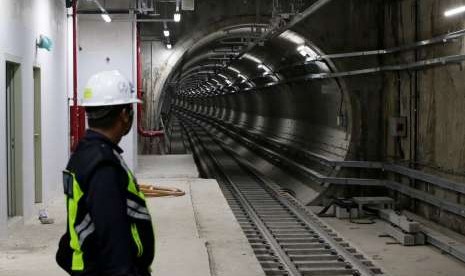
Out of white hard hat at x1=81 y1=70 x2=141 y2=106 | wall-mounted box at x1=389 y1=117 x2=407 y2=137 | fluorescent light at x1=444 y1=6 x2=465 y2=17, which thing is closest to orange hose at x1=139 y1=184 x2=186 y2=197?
wall-mounted box at x1=389 y1=117 x2=407 y2=137

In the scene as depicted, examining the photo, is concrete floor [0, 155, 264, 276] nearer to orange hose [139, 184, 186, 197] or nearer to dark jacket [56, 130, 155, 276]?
orange hose [139, 184, 186, 197]

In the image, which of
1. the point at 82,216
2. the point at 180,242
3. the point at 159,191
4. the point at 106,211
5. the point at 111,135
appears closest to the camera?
the point at 106,211

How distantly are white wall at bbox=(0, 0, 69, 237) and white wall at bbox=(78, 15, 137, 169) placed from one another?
236cm

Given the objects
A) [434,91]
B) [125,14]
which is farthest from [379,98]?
[125,14]

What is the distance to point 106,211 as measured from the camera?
9.13ft

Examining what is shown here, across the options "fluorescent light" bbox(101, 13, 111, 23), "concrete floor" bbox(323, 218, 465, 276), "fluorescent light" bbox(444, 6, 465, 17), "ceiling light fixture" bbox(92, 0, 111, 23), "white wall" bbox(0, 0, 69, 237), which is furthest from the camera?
"fluorescent light" bbox(101, 13, 111, 23)

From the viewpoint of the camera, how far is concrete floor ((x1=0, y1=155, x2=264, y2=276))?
23.7 feet

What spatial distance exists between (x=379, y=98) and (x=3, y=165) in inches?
395

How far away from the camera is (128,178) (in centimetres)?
295

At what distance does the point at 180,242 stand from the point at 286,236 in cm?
429

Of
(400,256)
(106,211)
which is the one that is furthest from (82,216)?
(400,256)

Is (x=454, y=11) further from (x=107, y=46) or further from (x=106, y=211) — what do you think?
(x=106, y=211)

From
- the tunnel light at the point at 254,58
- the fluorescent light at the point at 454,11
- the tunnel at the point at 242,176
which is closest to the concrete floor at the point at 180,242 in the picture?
the tunnel at the point at 242,176

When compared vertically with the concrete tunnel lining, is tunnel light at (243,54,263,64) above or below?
above
